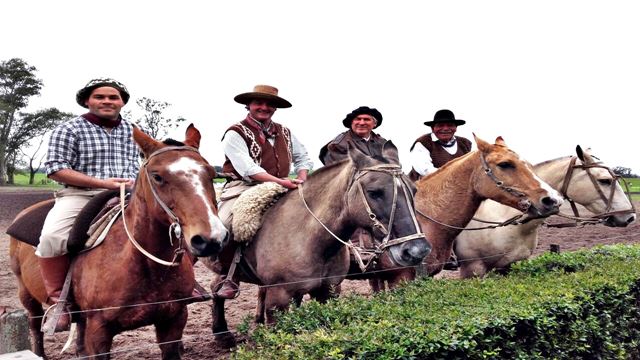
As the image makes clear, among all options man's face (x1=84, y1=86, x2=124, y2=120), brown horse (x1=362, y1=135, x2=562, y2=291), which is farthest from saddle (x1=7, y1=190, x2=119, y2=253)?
brown horse (x1=362, y1=135, x2=562, y2=291)

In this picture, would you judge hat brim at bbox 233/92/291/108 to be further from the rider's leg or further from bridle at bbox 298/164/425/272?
the rider's leg

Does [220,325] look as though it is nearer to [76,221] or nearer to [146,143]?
[76,221]

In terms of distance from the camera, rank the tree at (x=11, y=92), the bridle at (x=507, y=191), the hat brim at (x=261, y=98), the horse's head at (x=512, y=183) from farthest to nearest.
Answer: the tree at (x=11, y=92), the hat brim at (x=261, y=98), the bridle at (x=507, y=191), the horse's head at (x=512, y=183)

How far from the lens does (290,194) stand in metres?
4.97

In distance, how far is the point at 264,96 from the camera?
17.6 feet

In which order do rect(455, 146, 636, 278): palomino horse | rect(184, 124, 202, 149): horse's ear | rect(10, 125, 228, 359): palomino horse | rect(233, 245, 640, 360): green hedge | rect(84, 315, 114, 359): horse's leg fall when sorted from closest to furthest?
rect(233, 245, 640, 360): green hedge → rect(10, 125, 228, 359): palomino horse → rect(84, 315, 114, 359): horse's leg → rect(184, 124, 202, 149): horse's ear → rect(455, 146, 636, 278): palomino horse

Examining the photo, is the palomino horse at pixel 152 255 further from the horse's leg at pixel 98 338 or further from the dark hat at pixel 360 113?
the dark hat at pixel 360 113

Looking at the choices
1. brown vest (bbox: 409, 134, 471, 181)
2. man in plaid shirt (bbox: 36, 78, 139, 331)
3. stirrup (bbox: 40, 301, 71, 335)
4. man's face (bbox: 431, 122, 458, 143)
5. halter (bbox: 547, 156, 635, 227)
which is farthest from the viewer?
man's face (bbox: 431, 122, 458, 143)

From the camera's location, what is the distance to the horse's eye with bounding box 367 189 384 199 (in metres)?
4.11

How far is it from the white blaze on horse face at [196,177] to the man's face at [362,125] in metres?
3.68

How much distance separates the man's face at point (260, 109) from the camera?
5.42m

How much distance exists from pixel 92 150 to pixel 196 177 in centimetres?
142

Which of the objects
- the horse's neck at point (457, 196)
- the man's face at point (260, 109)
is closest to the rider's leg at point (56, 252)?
the man's face at point (260, 109)

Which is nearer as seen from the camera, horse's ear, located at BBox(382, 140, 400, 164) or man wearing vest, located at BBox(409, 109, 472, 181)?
horse's ear, located at BBox(382, 140, 400, 164)
